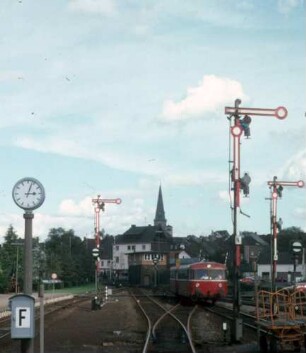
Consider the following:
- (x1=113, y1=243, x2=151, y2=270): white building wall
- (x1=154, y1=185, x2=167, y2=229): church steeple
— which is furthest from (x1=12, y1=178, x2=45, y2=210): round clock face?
(x1=154, y1=185, x2=167, y2=229): church steeple

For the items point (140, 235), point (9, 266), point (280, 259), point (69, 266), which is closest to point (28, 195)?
point (9, 266)

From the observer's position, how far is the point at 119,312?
36.7 meters

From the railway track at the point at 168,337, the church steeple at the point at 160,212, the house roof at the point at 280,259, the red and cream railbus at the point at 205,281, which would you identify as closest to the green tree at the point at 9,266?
the red and cream railbus at the point at 205,281

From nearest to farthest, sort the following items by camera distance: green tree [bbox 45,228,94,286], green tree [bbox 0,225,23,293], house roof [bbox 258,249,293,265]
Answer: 1. green tree [bbox 0,225,23,293]
2. green tree [bbox 45,228,94,286]
3. house roof [bbox 258,249,293,265]

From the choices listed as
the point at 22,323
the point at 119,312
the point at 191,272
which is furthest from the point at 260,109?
the point at 191,272

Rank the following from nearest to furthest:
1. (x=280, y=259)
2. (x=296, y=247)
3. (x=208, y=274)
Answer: (x=296, y=247)
(x=208, y=274)
(x=280, y=259)

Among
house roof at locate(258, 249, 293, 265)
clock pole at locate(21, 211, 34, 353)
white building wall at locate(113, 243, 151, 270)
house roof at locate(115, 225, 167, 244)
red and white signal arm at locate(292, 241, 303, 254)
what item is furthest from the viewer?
white building wall at locate(113, 243, 151, 270)

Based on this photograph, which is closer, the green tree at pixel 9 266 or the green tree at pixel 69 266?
the green tree at pixel 9 266

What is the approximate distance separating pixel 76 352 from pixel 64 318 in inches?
554

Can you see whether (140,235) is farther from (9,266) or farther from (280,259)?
(9,266)

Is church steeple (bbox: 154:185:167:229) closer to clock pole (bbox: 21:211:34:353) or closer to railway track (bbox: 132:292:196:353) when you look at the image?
railway track (bbox: 132:292:196:353)

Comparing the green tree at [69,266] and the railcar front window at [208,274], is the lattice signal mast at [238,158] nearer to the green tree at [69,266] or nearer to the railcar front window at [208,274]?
the railcar front window at [208,274]

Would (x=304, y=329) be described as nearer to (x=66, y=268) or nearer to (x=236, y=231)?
(x=236, y=231)

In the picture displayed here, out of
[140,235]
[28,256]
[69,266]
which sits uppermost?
[140,235]
